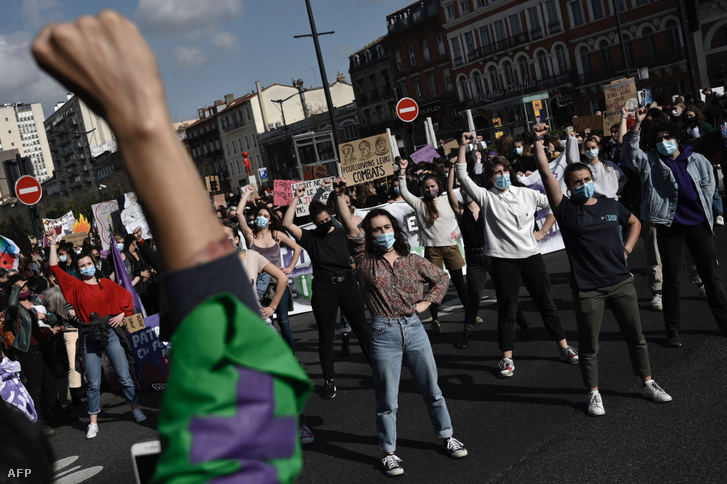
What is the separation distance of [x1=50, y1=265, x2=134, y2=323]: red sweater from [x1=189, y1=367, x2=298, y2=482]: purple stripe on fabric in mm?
7407

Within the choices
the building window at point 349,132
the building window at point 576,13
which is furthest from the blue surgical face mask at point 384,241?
the building window at point 349,132

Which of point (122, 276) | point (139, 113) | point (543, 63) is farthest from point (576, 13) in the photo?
point (139, 113)

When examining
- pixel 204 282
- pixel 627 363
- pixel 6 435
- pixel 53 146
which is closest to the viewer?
pixel 204 282

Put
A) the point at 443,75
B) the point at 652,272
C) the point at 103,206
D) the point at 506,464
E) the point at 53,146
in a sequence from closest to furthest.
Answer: the point at 506,464
the point at 652,272
the point at 103,206
the point at 443,75
the point at 53,146

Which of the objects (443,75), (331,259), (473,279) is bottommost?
(473,279)

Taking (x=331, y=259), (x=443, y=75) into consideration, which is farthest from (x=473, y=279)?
(x=443, y=75)

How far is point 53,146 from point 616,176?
15852cm

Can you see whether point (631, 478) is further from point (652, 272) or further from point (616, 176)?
point (616, 176)

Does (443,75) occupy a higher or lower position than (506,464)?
higher

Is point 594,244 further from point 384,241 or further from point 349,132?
point 349,132

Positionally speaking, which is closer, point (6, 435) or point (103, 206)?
point (6, 435)

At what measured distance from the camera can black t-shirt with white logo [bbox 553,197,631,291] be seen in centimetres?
574

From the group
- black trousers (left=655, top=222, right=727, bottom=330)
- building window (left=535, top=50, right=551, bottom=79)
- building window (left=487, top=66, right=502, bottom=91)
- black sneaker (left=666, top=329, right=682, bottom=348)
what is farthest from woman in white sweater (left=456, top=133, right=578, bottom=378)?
building window (left=487, top=66, right=502, bottom=91)

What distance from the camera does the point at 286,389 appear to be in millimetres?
981
